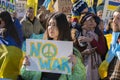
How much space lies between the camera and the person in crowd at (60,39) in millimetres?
3705

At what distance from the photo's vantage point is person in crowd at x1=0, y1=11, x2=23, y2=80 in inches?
175

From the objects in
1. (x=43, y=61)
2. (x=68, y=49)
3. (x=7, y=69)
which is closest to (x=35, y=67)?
(x=43, y=61)

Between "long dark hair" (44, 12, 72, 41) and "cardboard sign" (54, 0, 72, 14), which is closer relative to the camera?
"long dark hair" (44, 12, 72, 41)

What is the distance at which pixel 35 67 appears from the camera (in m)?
3.79

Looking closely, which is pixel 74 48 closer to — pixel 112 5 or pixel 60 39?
pixel 60 39

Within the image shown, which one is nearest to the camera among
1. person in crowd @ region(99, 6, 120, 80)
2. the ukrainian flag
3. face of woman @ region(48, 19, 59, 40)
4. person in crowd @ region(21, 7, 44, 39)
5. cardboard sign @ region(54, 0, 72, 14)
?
face of woman @ region(48, 19, 59, 40)

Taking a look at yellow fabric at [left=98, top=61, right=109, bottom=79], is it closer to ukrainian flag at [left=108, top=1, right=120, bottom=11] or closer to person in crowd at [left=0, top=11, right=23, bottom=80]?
person in crowd at [left=0, top=11, right=23, bottom=80]

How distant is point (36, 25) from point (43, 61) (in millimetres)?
4744

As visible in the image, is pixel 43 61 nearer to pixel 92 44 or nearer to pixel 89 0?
pixel 92 44

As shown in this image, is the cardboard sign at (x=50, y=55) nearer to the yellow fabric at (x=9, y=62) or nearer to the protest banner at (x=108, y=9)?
the yellow fabric at (x=9, y=62)

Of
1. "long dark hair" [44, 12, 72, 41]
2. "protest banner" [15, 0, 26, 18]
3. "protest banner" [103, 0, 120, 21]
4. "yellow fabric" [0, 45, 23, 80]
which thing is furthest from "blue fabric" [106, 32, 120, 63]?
"protest banner" [15, 0, 26, 18]

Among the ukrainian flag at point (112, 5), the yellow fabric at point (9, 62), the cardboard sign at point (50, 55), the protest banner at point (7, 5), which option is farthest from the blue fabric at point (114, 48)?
the protest banner at point (7, 5)

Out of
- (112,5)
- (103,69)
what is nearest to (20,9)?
(112,5)

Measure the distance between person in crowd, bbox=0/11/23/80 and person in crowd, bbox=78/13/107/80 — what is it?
34.0 inches
